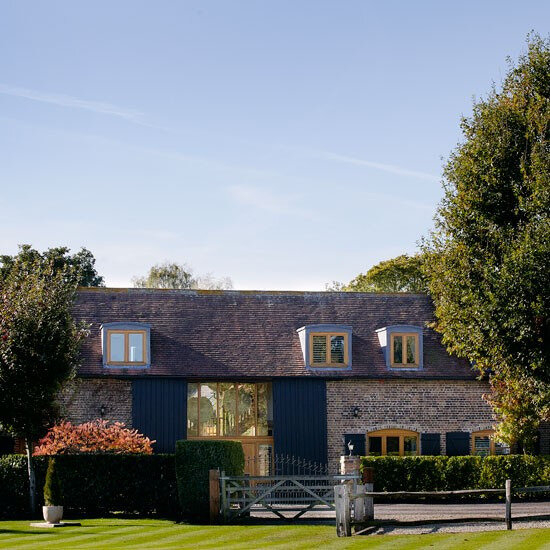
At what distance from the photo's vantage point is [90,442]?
2841 cm

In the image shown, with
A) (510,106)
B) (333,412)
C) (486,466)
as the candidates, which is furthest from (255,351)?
(510,106)

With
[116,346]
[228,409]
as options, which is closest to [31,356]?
[116,346]

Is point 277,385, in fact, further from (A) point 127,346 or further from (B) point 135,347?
(A) point 127,346

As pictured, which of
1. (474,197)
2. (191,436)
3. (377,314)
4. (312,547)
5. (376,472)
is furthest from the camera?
(377,314)

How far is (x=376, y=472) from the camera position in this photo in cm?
3184

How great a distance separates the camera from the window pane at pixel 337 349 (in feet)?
116

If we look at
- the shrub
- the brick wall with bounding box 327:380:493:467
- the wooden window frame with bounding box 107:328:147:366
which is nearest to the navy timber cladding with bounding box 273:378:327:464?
the brick wall with bounding box 327:380:493:467

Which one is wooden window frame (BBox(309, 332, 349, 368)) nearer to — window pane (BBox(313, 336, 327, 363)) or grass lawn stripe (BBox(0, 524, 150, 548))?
window pane (BBox(313, 336, 327, 363))

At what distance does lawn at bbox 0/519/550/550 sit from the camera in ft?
62.8

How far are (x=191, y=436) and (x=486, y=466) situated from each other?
967 centimetres

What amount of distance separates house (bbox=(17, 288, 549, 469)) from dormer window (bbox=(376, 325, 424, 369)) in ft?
0.11

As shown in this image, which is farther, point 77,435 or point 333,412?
point 333,412

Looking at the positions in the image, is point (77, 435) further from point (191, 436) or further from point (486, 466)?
point (486, 466)

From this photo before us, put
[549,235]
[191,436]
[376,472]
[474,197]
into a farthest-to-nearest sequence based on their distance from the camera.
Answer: [191,436]
[376,472]
[474,197]
[549,235]
